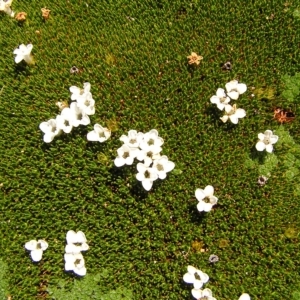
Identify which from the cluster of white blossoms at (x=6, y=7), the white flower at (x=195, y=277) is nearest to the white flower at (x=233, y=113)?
the white flower at (x=195, y=277)

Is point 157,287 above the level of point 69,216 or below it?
below

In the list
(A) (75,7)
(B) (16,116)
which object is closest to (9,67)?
(B) (16,116)

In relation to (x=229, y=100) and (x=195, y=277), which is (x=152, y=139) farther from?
(x=195, y=277)

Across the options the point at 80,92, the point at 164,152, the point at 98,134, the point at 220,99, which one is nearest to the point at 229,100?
the point at 220,99

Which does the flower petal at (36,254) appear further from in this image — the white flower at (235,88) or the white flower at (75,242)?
the white flower at (235,88)

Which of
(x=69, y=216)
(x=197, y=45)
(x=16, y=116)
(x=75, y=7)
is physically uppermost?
(x=75, y=7)

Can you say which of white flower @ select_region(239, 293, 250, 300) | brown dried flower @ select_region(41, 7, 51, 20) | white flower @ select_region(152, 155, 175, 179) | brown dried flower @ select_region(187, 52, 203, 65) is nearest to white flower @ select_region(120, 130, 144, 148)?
white flower @ select_region(152, 155, 175, 179)

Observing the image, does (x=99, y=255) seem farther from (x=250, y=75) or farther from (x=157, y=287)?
(x=250, y=75)
